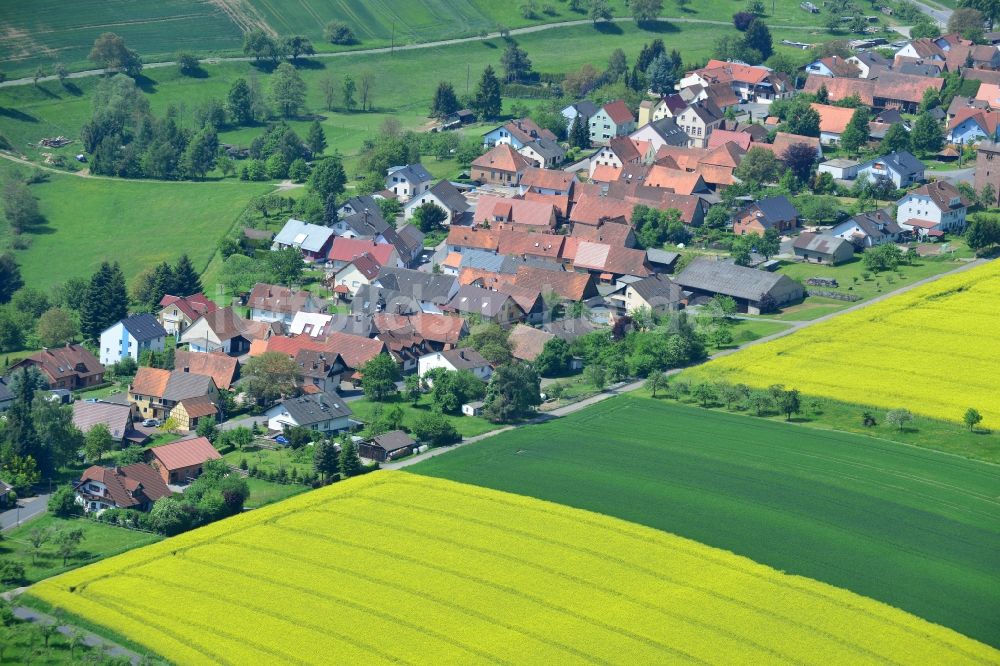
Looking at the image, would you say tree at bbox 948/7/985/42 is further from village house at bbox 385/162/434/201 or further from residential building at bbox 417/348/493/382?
residential building at bbox 417/348/493/382

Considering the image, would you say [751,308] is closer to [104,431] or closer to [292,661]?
[104,431]

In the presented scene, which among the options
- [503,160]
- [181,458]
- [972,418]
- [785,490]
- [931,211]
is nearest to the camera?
[785,490]

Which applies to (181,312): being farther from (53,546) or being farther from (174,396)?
(53,546)

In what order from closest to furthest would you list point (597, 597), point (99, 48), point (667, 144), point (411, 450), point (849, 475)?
point (597, 597) < point (849, 475) < point (411, 450) < point (667, 144) < point (99, 48)

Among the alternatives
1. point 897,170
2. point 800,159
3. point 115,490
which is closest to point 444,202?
point 800,159

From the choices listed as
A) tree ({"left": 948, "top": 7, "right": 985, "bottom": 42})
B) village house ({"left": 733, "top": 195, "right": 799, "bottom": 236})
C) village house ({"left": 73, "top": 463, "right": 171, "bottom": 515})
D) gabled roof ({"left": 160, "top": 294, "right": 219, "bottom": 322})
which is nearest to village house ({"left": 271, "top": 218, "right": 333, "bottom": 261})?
gabled roof ({"left": 160, "top": 294, "right": 219, "bottom": 322})

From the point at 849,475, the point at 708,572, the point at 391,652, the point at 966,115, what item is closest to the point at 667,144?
the point at 966,115
